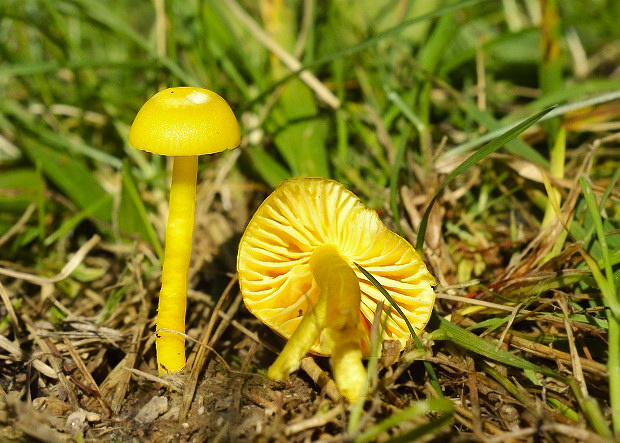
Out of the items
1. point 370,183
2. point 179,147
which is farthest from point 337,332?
point 370,183

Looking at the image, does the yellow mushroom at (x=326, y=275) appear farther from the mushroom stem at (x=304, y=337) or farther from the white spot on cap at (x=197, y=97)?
the white spot on cap at (x=197, y=97)

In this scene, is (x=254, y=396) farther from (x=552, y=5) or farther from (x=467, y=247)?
(x=552, y=5)

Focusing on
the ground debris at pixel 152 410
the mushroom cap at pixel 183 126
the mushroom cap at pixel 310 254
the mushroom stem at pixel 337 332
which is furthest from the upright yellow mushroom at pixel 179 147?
the mushroom stem at pixel 337 332

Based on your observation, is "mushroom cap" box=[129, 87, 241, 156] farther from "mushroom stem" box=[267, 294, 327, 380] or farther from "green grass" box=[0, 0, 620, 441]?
"green grass" box=[0, 0, 620, 441]

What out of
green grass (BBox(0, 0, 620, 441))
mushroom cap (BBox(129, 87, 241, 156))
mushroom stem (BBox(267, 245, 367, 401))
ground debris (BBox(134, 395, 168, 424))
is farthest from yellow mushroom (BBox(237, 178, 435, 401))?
ground debris (BBox(134, 395, 168, 424))

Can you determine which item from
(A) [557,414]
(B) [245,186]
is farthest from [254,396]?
(B) [245,186]

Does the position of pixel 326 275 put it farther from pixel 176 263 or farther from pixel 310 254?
pixel 176 263
